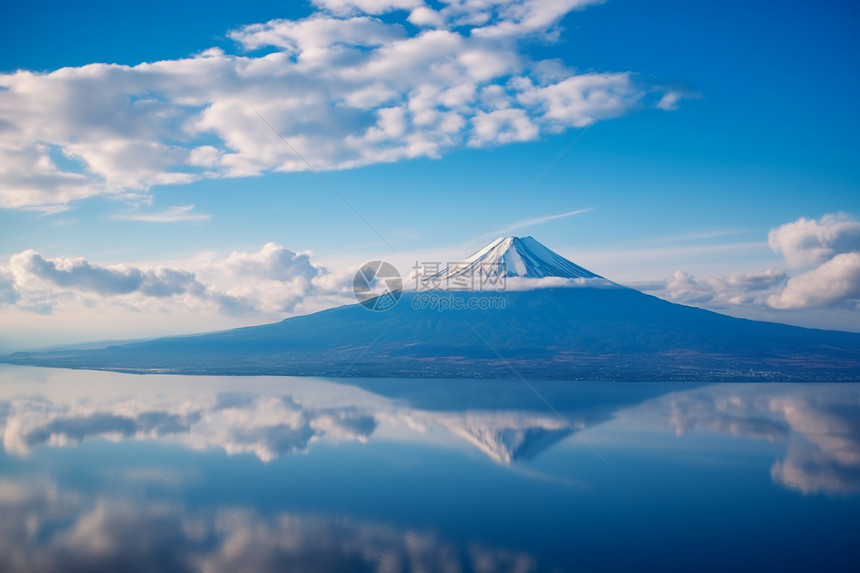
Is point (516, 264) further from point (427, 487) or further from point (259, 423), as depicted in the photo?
point (427, 487)

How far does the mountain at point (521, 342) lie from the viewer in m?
59.2

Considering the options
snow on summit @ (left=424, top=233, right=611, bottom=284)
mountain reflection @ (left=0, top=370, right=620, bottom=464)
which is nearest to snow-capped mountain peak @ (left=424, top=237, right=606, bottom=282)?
snow on summit @ (left=424, top=233, right=611, bottom=284)

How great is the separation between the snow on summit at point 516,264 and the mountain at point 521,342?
278mm

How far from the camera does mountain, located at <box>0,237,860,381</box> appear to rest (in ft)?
194

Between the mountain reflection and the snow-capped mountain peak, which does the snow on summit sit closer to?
the snow-capped mountain peak

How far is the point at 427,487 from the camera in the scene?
16.1 meters

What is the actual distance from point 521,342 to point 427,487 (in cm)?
6688

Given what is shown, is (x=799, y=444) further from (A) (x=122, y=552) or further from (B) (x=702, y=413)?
(A) (x=122, y=552)

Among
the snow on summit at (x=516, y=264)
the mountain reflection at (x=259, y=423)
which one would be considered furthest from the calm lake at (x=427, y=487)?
the snow on summit at (x=516, y=264)

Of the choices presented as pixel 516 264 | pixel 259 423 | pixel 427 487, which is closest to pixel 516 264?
pixel 516 264

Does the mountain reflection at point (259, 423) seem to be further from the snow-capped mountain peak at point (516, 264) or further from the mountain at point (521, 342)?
the snow-capped mountain peak at point (516, 264)

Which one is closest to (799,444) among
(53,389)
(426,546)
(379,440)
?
(379,440)

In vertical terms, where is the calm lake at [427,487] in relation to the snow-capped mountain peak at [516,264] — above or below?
below

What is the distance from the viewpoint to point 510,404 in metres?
33.3
